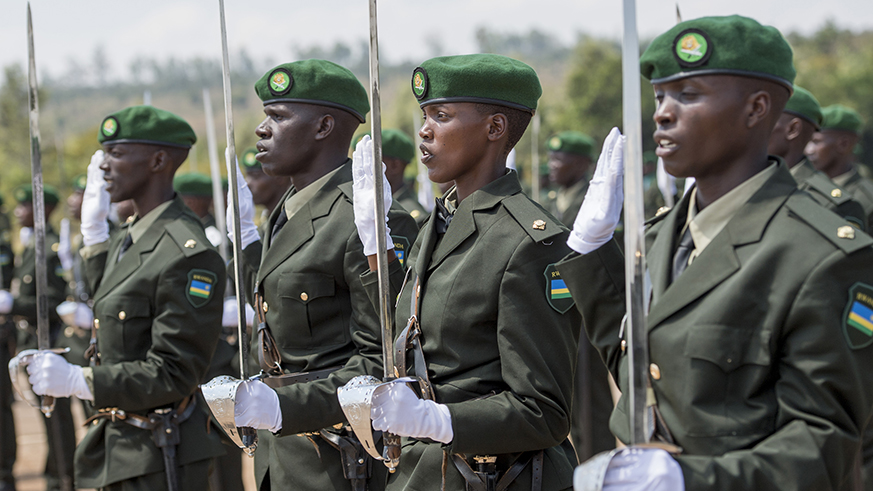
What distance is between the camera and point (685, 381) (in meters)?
2.04

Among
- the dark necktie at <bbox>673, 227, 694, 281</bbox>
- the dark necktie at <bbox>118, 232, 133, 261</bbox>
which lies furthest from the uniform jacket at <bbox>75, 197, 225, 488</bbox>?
the dark necktie at <bbox>673, 227, 694, 281</bbox>

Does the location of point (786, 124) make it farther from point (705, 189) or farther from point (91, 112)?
point (91, 112)

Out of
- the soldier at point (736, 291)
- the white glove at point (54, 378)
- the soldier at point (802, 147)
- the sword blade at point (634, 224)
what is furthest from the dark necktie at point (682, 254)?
the soldier at point (802, 147)

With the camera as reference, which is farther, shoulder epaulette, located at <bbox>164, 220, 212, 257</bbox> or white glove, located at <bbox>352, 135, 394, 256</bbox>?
shoulder epaulette, located at <bbox>164, 220, 212, 257</bbox>

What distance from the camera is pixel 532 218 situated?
286 cm

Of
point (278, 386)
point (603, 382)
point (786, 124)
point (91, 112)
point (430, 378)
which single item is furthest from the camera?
point (91, 112)

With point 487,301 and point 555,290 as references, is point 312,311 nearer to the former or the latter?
point 487,301

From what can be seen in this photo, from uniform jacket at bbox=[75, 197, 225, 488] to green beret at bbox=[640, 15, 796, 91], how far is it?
266 centimetres

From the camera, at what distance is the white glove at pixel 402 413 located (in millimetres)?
2494

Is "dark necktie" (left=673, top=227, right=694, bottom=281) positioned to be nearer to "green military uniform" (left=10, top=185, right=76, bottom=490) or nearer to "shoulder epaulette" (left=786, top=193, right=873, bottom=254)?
"shoulder epaulette" (left=786, top=193, right=873, bottom=254)

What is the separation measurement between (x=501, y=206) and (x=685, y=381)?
1068mm

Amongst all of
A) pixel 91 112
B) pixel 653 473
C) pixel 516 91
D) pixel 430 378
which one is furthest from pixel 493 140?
pixel 91 112

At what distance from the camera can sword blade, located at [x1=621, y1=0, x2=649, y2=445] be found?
1.81 meters

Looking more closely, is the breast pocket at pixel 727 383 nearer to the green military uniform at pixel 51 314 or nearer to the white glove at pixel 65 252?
the green military uniform at pixel 51 314
